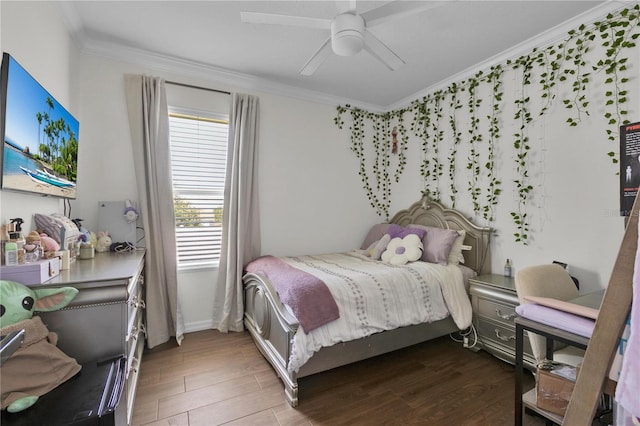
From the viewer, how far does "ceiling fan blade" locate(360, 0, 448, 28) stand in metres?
1.56

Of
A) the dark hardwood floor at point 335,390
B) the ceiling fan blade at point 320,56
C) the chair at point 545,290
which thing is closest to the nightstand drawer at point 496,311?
the dark hardwood floor at point 335,390

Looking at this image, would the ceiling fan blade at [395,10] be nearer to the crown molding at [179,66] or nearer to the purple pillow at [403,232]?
the crown molding at [179,66]

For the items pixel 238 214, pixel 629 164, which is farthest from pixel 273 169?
pixel 629 164

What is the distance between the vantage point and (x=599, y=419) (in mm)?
1223

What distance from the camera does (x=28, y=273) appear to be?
1.25 metres

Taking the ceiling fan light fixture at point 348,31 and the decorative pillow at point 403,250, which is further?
the decorative pillow at point 403,250

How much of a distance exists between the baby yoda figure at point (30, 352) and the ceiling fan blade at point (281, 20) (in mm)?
1705

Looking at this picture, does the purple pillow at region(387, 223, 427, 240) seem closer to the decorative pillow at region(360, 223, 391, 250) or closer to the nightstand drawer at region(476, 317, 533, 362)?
the decorative pillow at region(360, 223, 391, 250)

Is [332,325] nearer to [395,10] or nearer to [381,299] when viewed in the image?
[381,299]

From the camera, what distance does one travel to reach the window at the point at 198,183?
2.99 meters

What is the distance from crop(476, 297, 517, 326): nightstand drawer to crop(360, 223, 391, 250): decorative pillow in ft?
4.68

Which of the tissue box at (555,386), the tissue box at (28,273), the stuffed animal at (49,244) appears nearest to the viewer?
the tissue box at (28,273)

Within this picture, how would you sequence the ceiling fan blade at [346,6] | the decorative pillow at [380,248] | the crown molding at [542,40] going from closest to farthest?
the ceiling fan blade at [346,6]
the crown molding at [542,40]
the decorative pillow at [380,248]

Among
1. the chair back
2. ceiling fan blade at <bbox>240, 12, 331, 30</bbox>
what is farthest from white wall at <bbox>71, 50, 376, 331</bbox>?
the chair back
